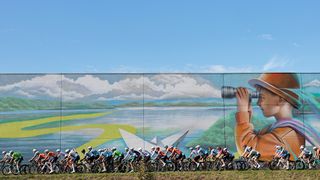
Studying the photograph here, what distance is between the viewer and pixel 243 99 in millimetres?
37344

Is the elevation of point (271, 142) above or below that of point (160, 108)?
below

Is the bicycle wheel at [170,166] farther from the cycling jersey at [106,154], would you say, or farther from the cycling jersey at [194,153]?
the cycling jersey at [106,154]

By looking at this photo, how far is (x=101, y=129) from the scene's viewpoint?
121ft

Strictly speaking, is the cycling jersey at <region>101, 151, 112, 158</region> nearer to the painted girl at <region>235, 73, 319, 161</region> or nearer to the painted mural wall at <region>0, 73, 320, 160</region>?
the painted mural wall at <region>0, 73, 320, 160</region>

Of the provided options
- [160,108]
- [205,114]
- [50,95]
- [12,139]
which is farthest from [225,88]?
[12,139]

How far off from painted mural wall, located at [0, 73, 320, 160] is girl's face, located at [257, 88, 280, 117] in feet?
0.25

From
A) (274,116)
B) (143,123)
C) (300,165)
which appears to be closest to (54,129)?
(143,123)

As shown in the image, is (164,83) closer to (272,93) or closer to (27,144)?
(272,93)

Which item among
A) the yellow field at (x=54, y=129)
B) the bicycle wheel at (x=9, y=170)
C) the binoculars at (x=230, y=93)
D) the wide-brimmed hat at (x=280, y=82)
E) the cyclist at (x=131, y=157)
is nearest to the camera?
the cyclist at (x=131, y=157)

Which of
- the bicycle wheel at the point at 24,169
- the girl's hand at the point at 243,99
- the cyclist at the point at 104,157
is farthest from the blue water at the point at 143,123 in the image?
the cyclist at the point at 104,157

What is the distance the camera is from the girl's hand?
37.1m

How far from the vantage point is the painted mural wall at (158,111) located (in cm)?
3653

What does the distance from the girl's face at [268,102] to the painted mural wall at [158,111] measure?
8cm

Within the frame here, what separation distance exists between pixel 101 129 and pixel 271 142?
12.8 meters
